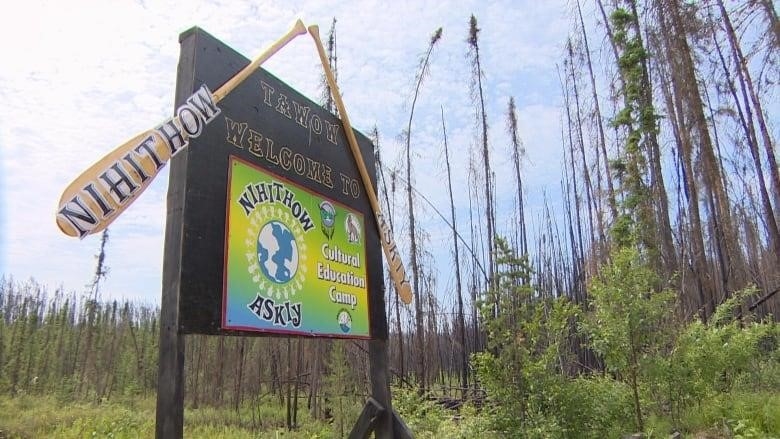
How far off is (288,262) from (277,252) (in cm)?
8

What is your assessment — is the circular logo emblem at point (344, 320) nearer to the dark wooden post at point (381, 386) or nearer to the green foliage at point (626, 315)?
the dark wooden post at point (381, 386)

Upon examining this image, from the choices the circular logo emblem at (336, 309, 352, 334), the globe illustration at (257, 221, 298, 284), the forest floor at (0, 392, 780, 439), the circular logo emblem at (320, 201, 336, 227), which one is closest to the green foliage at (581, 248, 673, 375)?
the forest floor at (0, 392, 780, 439)

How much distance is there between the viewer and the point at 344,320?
2.73 m

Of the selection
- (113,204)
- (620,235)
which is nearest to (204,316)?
(113,204)

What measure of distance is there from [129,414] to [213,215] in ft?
32.4

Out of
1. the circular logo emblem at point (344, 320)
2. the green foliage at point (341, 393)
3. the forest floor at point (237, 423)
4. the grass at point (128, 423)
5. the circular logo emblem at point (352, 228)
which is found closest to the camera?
the circular logo emblem at point (344, 320)

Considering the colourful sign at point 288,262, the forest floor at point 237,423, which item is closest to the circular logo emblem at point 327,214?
the colourful sign at point 288,262

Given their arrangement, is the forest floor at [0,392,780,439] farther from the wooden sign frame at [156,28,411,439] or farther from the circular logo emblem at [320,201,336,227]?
the wooden sign frame at [156,28,411,439]

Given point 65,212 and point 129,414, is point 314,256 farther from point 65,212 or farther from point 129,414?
point 129,414

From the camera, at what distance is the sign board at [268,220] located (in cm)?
197

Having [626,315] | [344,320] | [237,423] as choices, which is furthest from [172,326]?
[237,423]

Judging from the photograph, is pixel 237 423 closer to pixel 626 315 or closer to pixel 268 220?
pixel 626 315

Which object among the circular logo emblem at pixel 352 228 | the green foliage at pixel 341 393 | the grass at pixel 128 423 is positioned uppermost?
the circular logo emblem at pixel 352 228

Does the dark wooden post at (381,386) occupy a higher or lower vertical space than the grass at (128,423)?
higher
